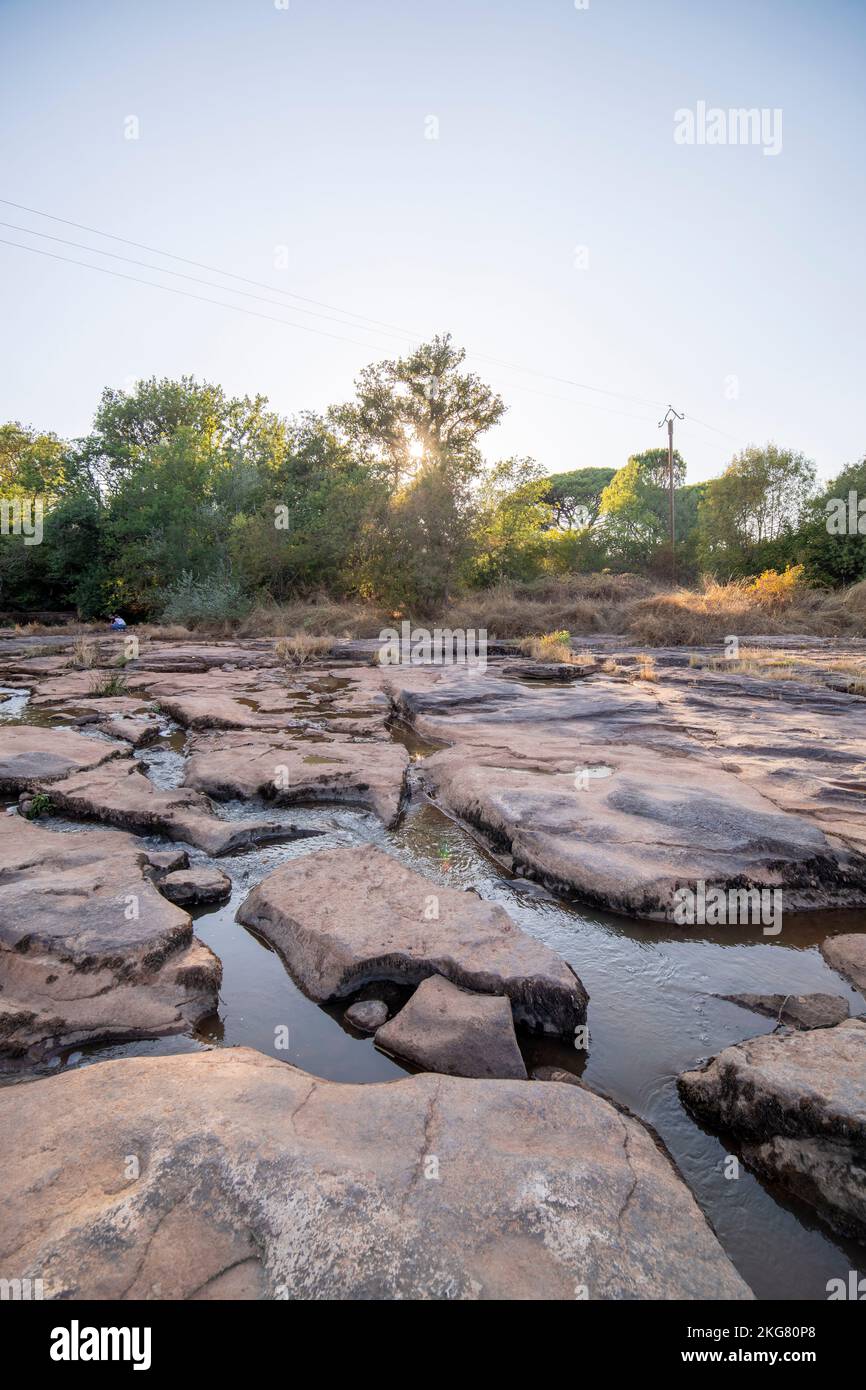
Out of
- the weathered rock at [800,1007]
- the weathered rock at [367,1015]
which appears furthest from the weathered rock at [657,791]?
the weathered rock at [367,1015]

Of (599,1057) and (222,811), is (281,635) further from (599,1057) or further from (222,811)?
(599,1057)

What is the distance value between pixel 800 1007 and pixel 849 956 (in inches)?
18.5

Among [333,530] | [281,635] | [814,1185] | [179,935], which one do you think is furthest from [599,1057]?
[333,530]

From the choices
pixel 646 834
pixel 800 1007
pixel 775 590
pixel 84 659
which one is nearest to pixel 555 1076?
pixel 800 1007

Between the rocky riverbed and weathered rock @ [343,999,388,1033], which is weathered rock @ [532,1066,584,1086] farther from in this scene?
weathered rock @ [343,999,388,1033]

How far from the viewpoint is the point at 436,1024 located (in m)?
2.15

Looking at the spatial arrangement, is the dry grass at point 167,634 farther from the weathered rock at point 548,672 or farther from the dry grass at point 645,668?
the dry grass at point 645,668

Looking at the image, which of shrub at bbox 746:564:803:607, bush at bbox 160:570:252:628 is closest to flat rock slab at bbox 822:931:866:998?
shrub at bbox 746:564:803:607

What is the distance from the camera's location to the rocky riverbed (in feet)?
4.32

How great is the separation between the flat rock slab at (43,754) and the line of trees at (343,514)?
44.6 ft

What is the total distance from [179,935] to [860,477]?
27.8 m

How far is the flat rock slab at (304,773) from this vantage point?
4484 millimetres
